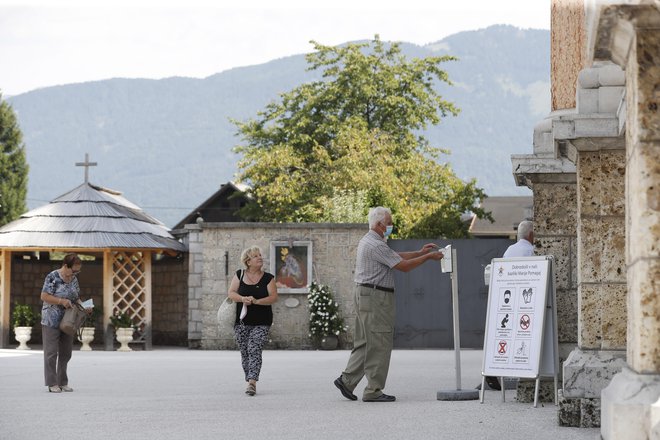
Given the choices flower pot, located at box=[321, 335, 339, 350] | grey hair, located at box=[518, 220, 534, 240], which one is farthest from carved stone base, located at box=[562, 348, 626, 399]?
flower pot, located at box=[321, 335, 339, 350]

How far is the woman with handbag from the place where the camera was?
1402cm

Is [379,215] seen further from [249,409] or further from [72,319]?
[72,319]

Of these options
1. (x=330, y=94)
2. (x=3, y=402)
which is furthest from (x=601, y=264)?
(x=330, y=94)

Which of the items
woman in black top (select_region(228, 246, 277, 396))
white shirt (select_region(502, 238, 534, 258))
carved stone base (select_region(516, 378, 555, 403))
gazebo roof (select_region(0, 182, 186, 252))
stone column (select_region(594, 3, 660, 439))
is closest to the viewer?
stone column (select_region(594, 3, 660, 439))

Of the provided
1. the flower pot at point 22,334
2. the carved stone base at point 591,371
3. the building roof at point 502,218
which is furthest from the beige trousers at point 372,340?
the building roof at point 502,218

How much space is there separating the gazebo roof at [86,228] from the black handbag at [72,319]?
12508 millimetres

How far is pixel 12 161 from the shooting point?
66.2 metres

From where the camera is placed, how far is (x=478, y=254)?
2620cm

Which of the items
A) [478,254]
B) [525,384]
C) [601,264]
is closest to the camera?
[601,264]

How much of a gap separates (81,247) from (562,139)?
18450mm

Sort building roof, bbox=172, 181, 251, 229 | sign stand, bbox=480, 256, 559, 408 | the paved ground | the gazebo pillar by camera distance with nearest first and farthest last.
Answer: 1. the paved ground
2. sign stand, bbox=480, 256, 559, 408
3. the gazebo pillar
4. building roof, bbox=172, 181, 251, 229

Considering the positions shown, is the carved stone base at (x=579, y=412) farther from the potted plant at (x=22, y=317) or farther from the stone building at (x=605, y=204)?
the potted plant at (x=22, y=317)

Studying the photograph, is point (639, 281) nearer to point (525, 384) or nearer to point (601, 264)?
point (601, 264)

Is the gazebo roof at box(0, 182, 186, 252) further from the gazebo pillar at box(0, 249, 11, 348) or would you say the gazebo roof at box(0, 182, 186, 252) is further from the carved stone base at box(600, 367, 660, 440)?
the carved stone base at box(600, 367, 660, 440)
